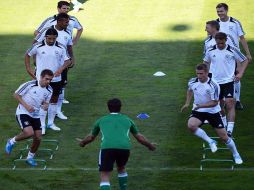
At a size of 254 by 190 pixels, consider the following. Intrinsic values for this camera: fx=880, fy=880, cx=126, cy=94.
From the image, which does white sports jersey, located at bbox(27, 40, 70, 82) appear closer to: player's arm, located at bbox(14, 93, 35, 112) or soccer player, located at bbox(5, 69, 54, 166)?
soccer player, located at bbox(5, 69, 54, 166)

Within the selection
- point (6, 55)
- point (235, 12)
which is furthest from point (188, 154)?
point (235, 12)

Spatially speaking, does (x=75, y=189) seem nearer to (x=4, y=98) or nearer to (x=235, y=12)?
(x=4, y=98)

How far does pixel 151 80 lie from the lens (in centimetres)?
2339

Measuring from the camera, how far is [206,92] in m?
17.7

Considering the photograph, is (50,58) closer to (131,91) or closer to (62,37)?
(62,37)

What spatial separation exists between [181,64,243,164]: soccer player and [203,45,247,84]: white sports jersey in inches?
54.3

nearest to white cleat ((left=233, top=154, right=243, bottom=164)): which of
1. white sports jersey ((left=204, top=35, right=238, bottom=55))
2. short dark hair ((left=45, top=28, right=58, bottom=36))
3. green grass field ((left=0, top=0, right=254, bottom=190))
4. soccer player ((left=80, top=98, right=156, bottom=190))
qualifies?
green grass field ((left=0, top=0, right=254, bottom=190))

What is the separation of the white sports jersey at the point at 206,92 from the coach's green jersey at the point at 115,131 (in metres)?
3.00

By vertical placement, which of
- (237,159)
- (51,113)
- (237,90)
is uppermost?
(237,90)

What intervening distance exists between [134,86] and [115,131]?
317 inches

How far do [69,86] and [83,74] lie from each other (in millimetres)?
938

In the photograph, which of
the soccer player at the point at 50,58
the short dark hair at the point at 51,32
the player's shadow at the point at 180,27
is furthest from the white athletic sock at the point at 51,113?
the player's shadow at the point at 180,27

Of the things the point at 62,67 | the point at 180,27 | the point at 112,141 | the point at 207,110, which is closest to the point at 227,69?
the point at 207,110

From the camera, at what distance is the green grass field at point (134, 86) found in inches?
674
